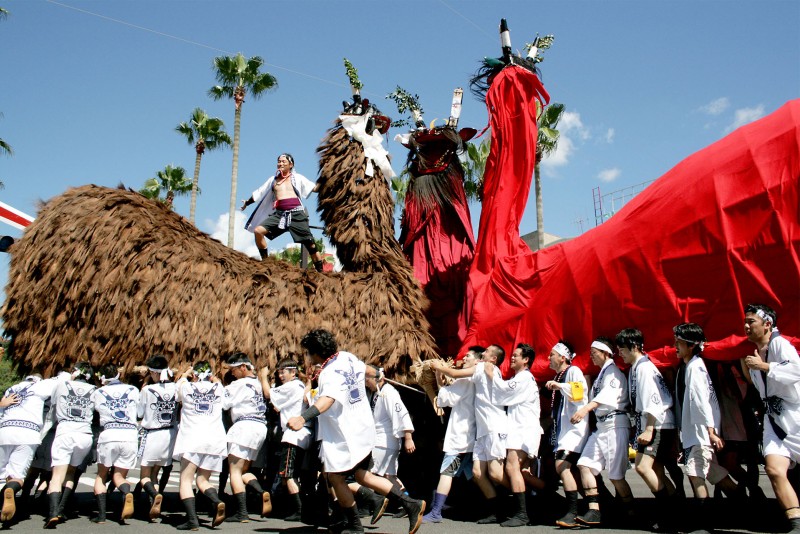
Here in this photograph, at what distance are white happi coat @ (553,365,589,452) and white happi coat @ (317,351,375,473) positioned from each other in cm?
178

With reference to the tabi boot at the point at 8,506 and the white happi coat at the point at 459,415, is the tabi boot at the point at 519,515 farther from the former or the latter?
the tabi boot at the point at 8,506

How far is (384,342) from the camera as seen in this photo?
6914mm

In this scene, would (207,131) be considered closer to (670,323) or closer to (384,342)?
(384,342)

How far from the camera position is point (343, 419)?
504 cm

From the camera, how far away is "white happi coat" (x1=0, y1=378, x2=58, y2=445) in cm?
614

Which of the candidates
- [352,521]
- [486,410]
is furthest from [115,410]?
[486,410]

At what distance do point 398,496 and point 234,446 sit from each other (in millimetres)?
1987

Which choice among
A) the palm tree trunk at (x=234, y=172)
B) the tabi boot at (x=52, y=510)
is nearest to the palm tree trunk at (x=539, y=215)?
the palm tree trunk at (x=234, y=172)

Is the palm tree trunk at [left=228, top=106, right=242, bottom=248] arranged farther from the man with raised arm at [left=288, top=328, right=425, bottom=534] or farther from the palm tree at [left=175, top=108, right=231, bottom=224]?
the man with raised arm at [left=288, top=328, right=425, bottom=534]

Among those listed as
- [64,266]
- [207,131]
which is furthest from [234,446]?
[207,131]

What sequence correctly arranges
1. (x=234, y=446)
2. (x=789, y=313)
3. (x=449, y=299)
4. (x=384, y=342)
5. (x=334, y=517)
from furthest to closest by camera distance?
(x=449, y=299)
(x=384, y=342)
(x=234, y=446)
(x=334, y=517)
(x=789, y=313)

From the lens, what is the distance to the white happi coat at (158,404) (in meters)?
6.38

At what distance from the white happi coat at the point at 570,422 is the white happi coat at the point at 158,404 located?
3478mm

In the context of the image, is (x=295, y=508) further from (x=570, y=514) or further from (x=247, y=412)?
(x=570, y=514)
